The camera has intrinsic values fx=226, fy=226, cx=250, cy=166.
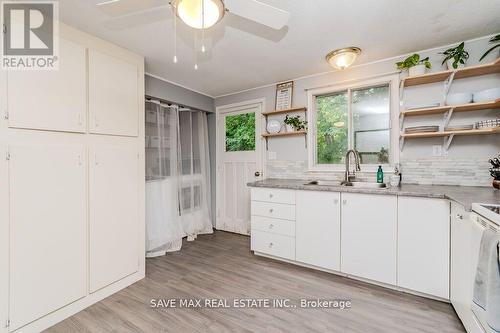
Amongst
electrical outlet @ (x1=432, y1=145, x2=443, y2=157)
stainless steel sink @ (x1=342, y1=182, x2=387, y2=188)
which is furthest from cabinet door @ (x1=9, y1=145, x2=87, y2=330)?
electrical outlet @ (x1=432, y1=145, x2=443, y2=157)

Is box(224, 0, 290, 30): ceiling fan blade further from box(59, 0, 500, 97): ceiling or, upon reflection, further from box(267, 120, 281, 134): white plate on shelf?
box(267, 120, 281, 134): white plate on shelf

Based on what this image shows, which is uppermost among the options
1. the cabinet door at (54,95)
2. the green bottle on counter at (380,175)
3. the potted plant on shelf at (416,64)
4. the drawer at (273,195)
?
the potted plant on shelf at (416,64)

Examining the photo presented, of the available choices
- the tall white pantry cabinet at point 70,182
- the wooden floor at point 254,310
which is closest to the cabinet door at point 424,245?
the wooden floor at point 254,310

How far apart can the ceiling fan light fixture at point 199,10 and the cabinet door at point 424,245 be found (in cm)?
201

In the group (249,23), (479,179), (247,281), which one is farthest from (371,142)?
(247,281)

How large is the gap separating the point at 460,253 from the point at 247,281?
1719mm

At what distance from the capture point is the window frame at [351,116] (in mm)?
2484

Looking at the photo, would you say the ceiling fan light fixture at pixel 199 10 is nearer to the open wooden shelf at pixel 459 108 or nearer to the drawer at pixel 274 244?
the open wooden shelf at pixel 459 108

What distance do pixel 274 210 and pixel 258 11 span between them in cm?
198

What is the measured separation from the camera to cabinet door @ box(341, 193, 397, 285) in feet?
6.59

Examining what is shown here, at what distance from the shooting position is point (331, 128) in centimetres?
295

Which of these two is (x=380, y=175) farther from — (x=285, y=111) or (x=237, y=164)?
(x=237, y=164)

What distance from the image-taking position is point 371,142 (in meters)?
2.68

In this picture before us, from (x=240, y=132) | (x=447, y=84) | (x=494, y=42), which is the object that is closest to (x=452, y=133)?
(x=447, y=84)
